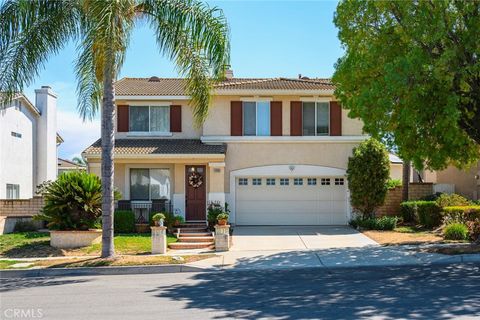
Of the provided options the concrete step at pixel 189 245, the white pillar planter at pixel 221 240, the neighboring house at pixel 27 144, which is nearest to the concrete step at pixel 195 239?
the concrete step at pixel 189 245

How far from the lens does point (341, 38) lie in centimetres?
1652

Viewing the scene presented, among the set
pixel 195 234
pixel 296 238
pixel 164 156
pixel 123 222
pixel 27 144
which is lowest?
pixel 296 238

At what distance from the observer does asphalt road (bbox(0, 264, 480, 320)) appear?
8.59 metres

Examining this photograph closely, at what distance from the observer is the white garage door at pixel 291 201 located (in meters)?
23.4

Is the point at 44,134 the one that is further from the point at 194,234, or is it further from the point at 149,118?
the point at 194,234

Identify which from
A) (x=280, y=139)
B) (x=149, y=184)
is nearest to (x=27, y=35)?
(x=149, y=184)

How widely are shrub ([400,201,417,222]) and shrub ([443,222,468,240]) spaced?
14.2ft

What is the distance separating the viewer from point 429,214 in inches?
830

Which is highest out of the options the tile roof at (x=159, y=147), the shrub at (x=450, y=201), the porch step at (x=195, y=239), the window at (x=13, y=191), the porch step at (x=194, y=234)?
the tile roof at (x=159, y=147)

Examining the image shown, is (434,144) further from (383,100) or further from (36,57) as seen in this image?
(36,57)

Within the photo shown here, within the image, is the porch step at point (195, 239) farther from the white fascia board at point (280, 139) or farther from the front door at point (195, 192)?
the white fascia board at point (280, 139)

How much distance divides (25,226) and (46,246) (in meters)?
4.01

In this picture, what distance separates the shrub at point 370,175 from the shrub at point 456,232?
430 cm

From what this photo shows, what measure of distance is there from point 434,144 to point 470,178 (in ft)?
41.1
